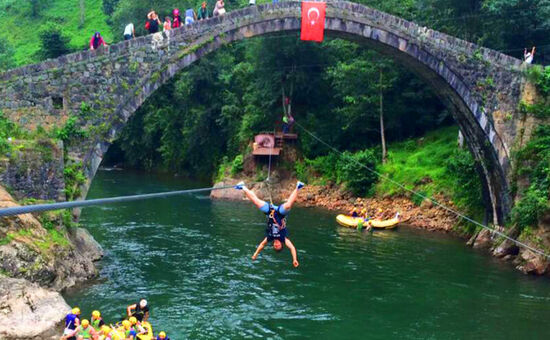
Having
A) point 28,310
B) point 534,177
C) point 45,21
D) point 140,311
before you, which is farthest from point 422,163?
point 45,21

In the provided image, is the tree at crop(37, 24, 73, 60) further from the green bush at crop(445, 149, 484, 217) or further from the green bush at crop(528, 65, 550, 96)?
the green bush at crop(528, 65, 550, 96)

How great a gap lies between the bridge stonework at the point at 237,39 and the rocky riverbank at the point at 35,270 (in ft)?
7.06

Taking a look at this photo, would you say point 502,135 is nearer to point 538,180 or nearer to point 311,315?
point 538,180

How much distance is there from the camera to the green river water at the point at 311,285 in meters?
13.1

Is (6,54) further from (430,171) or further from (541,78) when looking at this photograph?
(541,78)

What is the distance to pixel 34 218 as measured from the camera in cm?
1443

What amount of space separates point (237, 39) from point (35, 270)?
10269mm

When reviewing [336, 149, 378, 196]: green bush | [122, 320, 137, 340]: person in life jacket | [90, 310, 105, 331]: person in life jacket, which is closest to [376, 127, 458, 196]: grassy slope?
[336, 149, 378, 196]: green bush

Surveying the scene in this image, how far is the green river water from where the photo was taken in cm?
1314

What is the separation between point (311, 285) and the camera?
1611 cm

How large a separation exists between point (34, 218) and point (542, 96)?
18.0m

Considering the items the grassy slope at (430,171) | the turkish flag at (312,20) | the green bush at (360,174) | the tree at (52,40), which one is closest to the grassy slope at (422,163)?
the grassy slope at (430,171)

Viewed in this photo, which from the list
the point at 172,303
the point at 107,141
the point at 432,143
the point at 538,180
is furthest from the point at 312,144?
the point at 172,303

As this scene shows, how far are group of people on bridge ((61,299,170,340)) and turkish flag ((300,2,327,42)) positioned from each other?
1168cm
